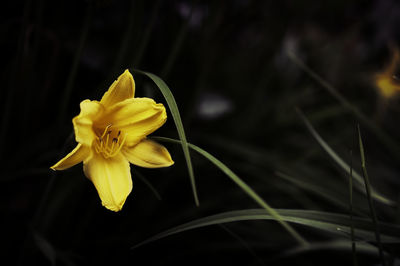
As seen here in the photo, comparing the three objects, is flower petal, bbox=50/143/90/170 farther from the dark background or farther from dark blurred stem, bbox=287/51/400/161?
dark blurred stem, bbox=287/51/400/161

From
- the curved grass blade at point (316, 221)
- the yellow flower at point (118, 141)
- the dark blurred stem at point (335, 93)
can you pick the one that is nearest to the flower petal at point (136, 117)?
the yellow flower at point (118, 141)

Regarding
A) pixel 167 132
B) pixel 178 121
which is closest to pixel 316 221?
pixel 178 121

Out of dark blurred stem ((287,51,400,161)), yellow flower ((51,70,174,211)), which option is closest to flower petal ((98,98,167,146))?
yellow flower ((51,70,174,211))

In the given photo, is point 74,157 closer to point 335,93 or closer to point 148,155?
point 148,155

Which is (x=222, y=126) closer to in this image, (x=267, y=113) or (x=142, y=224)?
(x=267, y=113)

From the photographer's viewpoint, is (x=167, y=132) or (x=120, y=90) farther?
(x=167, y=132)

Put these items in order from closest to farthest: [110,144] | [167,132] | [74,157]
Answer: [74,157], [110,144], [167,132]
